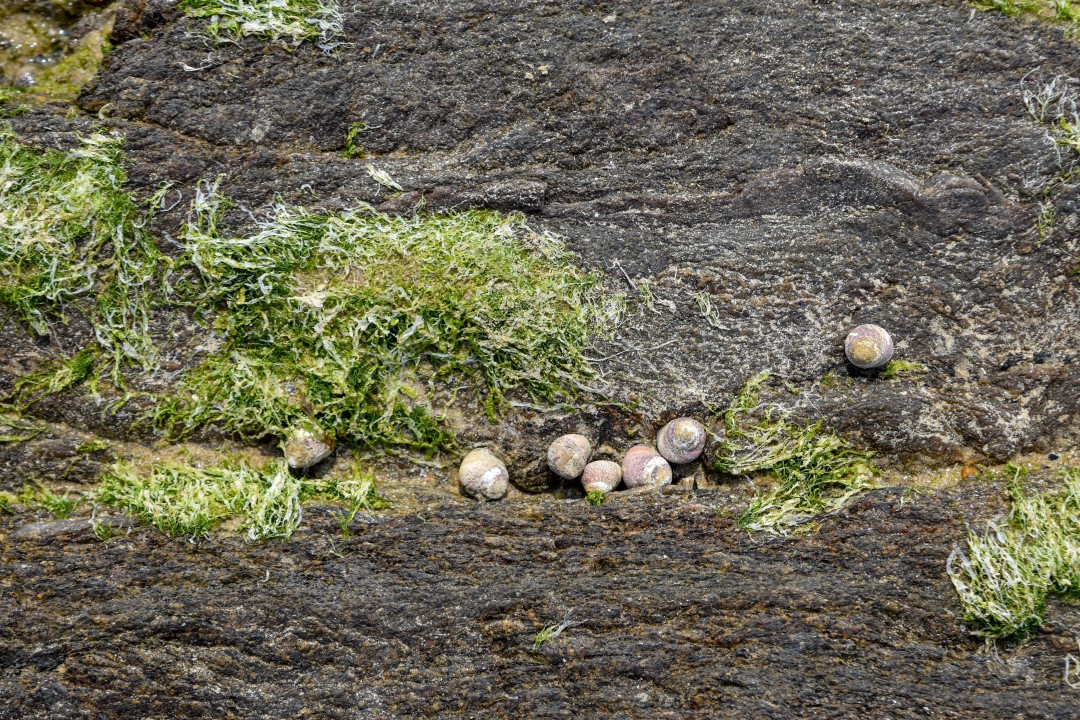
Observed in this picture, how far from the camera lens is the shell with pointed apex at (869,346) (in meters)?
3.51

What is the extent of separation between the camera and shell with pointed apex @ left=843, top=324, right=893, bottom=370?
351 cm

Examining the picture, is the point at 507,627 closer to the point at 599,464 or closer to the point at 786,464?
the point at 599,464

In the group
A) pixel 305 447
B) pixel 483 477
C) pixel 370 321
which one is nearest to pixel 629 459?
pixel 483 477

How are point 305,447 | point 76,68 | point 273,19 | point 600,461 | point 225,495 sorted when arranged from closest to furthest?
1. point 225,495
2. point 305,447
3. point 600,461
4. point 273,19
5. point 76,68

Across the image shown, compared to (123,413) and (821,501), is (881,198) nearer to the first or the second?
(821,501)

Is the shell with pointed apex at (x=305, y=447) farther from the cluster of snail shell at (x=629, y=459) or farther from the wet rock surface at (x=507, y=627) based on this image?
the cluster of snail shell at (x=629, y=459)

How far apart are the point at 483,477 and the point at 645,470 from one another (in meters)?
0.74

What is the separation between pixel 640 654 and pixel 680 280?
1.70 metres

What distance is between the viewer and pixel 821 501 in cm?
346

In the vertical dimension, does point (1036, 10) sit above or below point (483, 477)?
above

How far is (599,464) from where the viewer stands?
3.58 meters

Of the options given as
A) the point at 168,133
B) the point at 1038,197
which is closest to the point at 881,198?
the point at 1038,197

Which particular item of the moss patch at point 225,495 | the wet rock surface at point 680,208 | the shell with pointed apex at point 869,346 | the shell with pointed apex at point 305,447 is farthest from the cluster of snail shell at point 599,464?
the shell with pointed apex at point 869,346

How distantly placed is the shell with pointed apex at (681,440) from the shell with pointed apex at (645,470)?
2.1 inches
